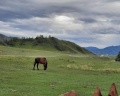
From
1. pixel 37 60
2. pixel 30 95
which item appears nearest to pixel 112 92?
pixel 30 95

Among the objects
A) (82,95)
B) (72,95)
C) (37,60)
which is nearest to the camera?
(72,95)

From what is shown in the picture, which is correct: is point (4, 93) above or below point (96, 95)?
below

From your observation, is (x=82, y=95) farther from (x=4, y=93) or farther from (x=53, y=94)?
(x=4, y=93)

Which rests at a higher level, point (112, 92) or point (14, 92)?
point (112, 92)

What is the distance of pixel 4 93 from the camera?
23000 millimetres

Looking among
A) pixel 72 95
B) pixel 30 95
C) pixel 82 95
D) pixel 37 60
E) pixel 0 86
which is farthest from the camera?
pixel 37 60

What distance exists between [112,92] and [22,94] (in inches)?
619

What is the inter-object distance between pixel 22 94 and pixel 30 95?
78 cm

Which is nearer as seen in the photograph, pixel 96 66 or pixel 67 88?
pixel 67 88

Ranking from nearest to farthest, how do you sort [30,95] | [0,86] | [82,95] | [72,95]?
[72,95] < [30,95] < [82,95] < [0,86]

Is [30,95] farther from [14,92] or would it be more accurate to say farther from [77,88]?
[77,88]

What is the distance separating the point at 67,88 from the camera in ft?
91.0

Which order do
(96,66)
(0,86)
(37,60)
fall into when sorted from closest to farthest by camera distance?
(0,86), (37,60), (96,66)

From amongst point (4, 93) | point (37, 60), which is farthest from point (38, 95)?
point (37, 60)
